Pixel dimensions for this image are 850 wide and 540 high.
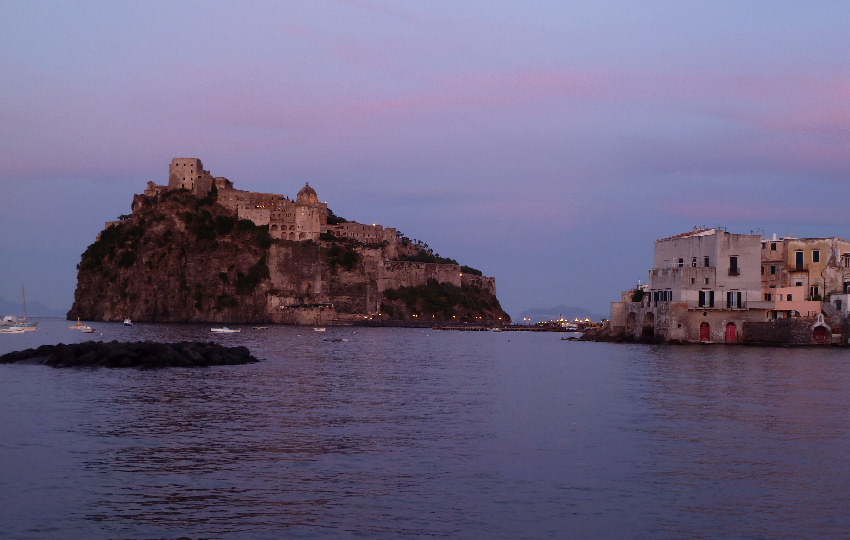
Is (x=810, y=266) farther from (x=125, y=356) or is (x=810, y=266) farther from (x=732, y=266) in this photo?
(x=125, y=356)

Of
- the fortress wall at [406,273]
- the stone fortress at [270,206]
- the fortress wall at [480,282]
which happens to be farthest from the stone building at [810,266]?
the fortress wall at [480,282]

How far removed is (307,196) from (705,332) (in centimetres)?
9788

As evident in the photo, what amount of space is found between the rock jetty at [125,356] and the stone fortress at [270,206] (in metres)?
101

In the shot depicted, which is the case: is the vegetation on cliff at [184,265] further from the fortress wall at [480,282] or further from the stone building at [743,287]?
the stone building at [743,287]

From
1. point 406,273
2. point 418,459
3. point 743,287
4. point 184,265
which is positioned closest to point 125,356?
point 418,459

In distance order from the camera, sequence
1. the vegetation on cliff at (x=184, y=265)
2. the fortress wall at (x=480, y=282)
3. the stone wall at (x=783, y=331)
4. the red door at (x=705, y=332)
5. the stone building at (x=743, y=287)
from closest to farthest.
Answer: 1. the stone building at (x=743, y=287)
2. the stone wall at (x=783, y=331)
3. the red door at (x=705, y=332)
4. the vegetation on cliff at (x=184, y=265)
5. the fortress wall at (x=480, y=282)

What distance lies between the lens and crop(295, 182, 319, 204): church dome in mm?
158000

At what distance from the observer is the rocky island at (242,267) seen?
484 feet

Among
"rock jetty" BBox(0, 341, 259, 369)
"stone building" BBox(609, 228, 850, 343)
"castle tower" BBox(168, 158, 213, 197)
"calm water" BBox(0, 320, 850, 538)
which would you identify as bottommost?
"calm water" BBox(0, 320, 850, 538)

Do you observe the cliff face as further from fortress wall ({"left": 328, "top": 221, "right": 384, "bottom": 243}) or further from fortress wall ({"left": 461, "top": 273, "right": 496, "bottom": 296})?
fortress wall ({"left": 461, "top": 273, "right": 496, "bottom": 296})

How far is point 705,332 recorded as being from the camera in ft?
238

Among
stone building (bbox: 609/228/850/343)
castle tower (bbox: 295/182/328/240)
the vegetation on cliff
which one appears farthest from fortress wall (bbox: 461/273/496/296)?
stone building (bbox: 609/228/850/343)

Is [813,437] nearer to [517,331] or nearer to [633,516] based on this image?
[633,516]

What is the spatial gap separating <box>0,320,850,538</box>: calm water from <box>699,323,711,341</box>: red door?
34.4 meters
